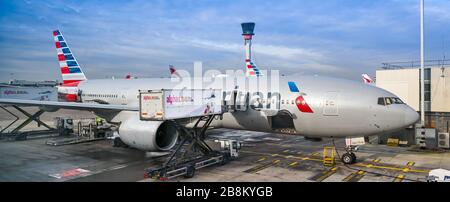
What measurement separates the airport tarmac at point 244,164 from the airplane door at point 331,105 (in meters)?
2.45

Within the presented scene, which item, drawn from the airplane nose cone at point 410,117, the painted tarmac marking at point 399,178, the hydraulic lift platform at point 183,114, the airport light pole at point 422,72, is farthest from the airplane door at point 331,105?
the airport light pole at point 422,72

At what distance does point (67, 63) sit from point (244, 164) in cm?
2195

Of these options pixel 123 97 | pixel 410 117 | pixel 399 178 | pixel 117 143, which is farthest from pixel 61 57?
pixel 399 178

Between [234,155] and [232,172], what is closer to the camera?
[232,172]

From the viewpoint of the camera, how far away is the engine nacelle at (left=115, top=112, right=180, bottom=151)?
→ 41.6ft

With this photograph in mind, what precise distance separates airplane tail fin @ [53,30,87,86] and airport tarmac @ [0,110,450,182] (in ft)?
32.9

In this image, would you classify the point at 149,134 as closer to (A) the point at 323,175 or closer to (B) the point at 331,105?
(A) the point at 323,175

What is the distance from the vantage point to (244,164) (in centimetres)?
1483

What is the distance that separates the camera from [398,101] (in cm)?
1341

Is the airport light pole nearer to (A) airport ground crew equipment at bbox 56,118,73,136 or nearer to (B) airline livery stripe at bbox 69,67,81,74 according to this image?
(A) airport ground crew equipment at bbox 56,118,73,136

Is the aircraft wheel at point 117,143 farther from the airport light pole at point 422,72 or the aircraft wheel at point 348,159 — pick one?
the airport light pole at point 422,72
